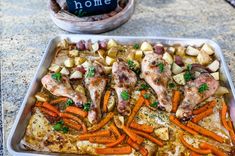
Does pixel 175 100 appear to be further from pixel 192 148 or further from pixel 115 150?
pixel 115 150

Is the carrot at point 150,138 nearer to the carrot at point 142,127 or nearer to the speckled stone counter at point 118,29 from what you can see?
the carrot at point 142,127

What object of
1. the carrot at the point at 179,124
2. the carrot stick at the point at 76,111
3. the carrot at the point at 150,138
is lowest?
the carrot at the point at 150,138

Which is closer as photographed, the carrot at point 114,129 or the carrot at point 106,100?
the carrot at point 114,129

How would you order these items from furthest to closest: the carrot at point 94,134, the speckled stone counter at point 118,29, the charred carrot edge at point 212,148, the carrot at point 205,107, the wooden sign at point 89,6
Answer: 1. the wooden sign at point 89,6
2. the speckled stone counter at point 118,29
3. the carrot at point 205,107
4. the carrot at point 94,134
5. the charred carrot edge at point 212,148

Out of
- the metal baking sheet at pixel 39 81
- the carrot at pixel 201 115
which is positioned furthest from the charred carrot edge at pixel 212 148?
the metal baking sheet at pixel 39 81

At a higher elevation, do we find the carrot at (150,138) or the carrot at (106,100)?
the carrot at (106,100)
